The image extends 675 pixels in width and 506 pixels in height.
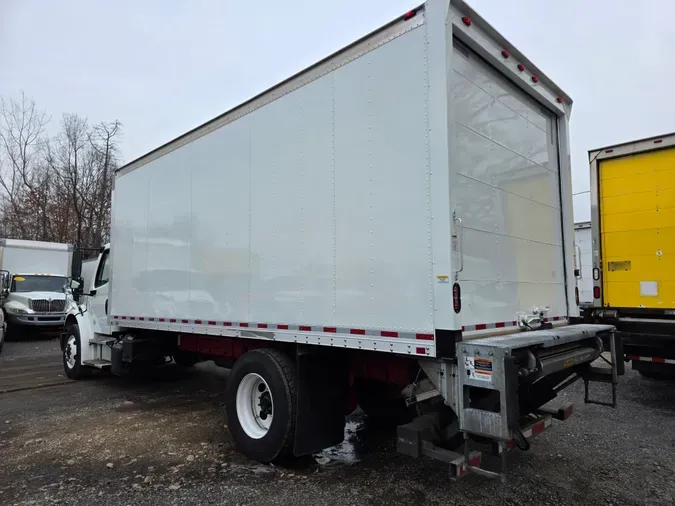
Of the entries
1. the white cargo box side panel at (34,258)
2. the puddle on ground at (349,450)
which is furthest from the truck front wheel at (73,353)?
the white cargo box side panel at (34,258)

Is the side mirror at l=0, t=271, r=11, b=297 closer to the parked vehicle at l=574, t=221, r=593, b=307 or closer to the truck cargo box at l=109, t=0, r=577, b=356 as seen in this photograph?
the truck cargo box at l=109, t=0, r=577, b=356

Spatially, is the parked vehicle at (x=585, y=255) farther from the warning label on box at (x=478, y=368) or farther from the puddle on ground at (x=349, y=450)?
the warning label on box at (x=478, y=368)

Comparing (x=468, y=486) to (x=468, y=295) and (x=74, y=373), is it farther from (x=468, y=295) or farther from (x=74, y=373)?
(x=74, y=373)

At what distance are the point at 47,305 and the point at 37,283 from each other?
1180mm

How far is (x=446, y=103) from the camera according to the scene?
3.27m

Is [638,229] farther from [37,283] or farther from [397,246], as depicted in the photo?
[37,283]

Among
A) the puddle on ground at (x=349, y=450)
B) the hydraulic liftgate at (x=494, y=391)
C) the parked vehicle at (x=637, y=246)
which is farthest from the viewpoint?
the parked vehicle at (x=637, y=246)

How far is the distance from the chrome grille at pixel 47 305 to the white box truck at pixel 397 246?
13.0 metres

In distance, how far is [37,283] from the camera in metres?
16.6

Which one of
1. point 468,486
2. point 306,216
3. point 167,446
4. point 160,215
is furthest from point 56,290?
point 468,486

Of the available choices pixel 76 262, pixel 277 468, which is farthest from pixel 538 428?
pixel 76 262

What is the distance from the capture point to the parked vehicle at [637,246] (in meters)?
6.66

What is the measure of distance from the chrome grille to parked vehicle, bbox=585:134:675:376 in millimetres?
16892

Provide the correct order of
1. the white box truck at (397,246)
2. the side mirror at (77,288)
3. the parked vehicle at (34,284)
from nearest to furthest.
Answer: the white box truck at (397,246) → the side mirror at (77,288) → the parked vehicle at (34,284)
